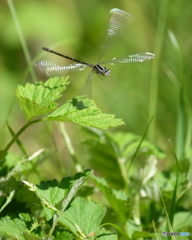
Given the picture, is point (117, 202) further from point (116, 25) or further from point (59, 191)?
point (116, 25)

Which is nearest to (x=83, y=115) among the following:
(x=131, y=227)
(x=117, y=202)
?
(x=117, y=202)

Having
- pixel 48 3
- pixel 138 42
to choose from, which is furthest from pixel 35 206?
pixel 48 3

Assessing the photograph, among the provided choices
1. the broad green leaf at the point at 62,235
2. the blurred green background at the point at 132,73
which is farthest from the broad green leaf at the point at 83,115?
the blurred green background at the point at 132,73

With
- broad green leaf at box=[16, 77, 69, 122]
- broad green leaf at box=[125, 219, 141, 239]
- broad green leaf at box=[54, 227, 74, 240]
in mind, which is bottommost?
broad green leaf at box=[125, 219, 141, 239]

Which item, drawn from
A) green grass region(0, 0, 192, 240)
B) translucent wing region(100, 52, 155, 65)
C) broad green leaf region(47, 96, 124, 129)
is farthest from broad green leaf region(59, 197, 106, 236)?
translucent wing region(100, 52, 155, 65)

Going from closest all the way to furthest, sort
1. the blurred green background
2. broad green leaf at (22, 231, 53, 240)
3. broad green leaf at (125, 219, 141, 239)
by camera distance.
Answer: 1. broad green leaf at (22, 231, 53, 240)
2. broad green leaf at (125, 219, 141, 239)
3. the blurred green background

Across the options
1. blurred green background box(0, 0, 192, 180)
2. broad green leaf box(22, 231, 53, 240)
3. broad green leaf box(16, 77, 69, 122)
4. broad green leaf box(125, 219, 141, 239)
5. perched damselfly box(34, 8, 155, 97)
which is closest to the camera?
broad green leaf box(22, 231, 53, 240)

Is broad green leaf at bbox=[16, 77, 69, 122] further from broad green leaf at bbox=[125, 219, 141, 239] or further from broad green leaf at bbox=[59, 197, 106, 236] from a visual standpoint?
broad green leaf at bbox=[125, 219, 141, 239]

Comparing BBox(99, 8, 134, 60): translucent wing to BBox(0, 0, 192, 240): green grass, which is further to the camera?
BBox(99, 8, 134, 60): translucent wing
